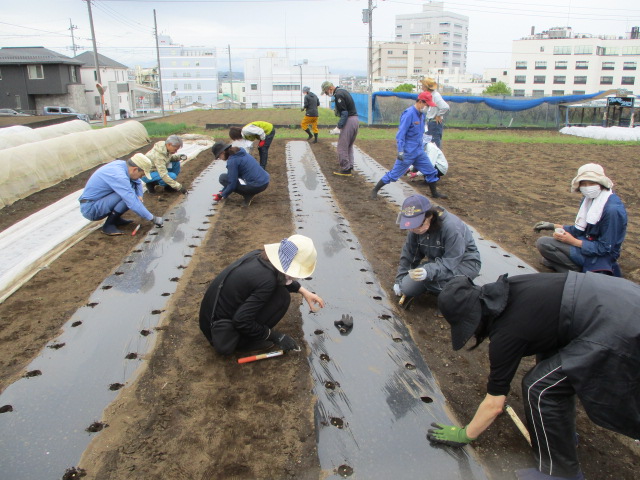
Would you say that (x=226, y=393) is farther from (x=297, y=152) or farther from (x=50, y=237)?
(x=297, y=152)

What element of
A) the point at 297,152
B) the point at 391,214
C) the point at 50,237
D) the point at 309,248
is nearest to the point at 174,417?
the point at 309,248

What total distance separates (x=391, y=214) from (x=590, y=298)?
420 centimetres

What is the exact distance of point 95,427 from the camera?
2256 millimetres

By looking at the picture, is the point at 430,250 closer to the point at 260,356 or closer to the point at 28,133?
the point at 260,356

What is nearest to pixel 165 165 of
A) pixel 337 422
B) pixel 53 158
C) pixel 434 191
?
pixel 53 158

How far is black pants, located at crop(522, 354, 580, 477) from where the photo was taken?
1854 millimetres

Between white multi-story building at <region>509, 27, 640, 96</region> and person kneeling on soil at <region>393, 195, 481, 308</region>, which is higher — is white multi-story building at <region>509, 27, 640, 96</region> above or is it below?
above

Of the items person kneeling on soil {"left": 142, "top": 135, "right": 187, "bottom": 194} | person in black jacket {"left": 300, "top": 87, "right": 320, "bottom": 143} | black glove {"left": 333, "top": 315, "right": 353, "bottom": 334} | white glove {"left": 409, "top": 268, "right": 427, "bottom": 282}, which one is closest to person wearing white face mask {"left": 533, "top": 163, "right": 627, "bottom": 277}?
white glove {"left": 409, "top": 268, "right": 427, "bottom": 282}

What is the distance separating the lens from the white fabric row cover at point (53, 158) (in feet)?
22.4

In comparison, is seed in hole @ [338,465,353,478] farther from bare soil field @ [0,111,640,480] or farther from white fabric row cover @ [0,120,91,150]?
white fabric row cover @ [0,120,91,150]

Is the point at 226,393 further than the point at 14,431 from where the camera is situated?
Yes

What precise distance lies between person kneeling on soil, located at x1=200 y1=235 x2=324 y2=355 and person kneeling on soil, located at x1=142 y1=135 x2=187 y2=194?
157 inches

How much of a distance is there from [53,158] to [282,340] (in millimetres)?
7055

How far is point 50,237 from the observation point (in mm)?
4812
